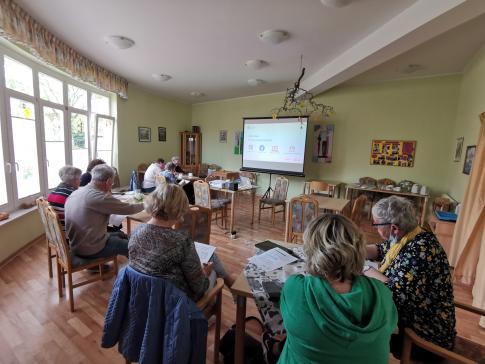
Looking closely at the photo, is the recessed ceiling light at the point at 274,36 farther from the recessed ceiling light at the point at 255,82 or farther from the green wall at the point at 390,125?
the green wall at the point at 390,125

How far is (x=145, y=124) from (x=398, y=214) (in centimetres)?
619

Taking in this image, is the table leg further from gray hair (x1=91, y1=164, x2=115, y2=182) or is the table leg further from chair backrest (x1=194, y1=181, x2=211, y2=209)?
chair backrest (x1=194, y1=181, x2=211, y2=209)

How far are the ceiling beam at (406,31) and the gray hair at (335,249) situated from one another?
86.1 inches

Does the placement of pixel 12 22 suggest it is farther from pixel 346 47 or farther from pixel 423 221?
pixel 423 221

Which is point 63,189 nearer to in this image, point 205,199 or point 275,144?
point 205,199

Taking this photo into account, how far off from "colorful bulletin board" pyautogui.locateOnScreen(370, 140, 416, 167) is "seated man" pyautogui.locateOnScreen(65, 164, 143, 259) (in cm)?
480

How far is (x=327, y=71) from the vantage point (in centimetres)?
394

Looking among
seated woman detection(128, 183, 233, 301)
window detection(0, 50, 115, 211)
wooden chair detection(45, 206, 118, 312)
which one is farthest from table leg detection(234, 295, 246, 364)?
window detection(0, 50, 115, 211)

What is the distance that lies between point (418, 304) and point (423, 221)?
437cm

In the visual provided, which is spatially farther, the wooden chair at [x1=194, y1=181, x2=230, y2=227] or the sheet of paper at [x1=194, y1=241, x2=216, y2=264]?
the wooden chair at [x1=194, y1=181, x2=230, y2=227]

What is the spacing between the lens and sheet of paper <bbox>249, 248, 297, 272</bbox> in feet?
4.70

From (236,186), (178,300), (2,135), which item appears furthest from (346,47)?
(2,135)

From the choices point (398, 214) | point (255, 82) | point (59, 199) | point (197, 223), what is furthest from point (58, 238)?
point (255, 82)

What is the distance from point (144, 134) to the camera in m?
6.16
